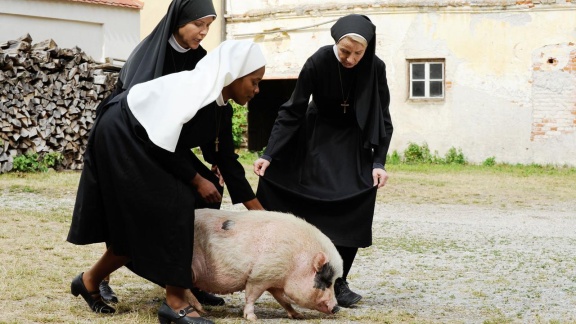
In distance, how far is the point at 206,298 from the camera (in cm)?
598

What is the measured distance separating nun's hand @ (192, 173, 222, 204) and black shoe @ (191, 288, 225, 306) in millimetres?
907

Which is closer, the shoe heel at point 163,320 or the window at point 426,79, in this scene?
the shoe heel at point 163,320

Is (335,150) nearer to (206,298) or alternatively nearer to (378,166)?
(378,166)

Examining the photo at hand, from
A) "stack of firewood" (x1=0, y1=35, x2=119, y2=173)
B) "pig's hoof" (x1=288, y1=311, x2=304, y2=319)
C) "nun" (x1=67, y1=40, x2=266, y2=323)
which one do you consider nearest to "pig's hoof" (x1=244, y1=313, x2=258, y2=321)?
"pig's hoof" (x1=288, y1=311, x2=304, y2=319)

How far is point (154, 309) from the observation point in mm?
5668

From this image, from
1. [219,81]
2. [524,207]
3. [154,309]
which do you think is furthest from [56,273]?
[524,207]

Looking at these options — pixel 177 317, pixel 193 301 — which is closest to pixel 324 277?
pixel 193 301

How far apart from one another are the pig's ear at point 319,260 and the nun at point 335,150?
23.8 inches

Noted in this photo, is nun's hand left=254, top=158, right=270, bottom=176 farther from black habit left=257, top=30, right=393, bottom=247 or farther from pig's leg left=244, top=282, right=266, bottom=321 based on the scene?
pig's leg left=244, top=282, right=266, bottom=321

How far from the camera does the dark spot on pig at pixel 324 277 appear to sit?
212 inches

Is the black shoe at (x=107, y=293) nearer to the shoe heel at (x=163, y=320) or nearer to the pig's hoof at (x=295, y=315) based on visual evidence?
the shoe heel at (x=163, y=320)

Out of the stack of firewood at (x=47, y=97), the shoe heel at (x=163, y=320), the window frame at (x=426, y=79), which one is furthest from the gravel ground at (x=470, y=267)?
the window frame at (x=426, y=79)

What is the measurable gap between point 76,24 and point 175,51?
551 inches

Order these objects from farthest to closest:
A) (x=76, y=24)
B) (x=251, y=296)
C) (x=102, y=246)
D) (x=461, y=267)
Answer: (x=76, y=24), (x=102, y=246), (x=461, y=267), (x=251, y=296)
